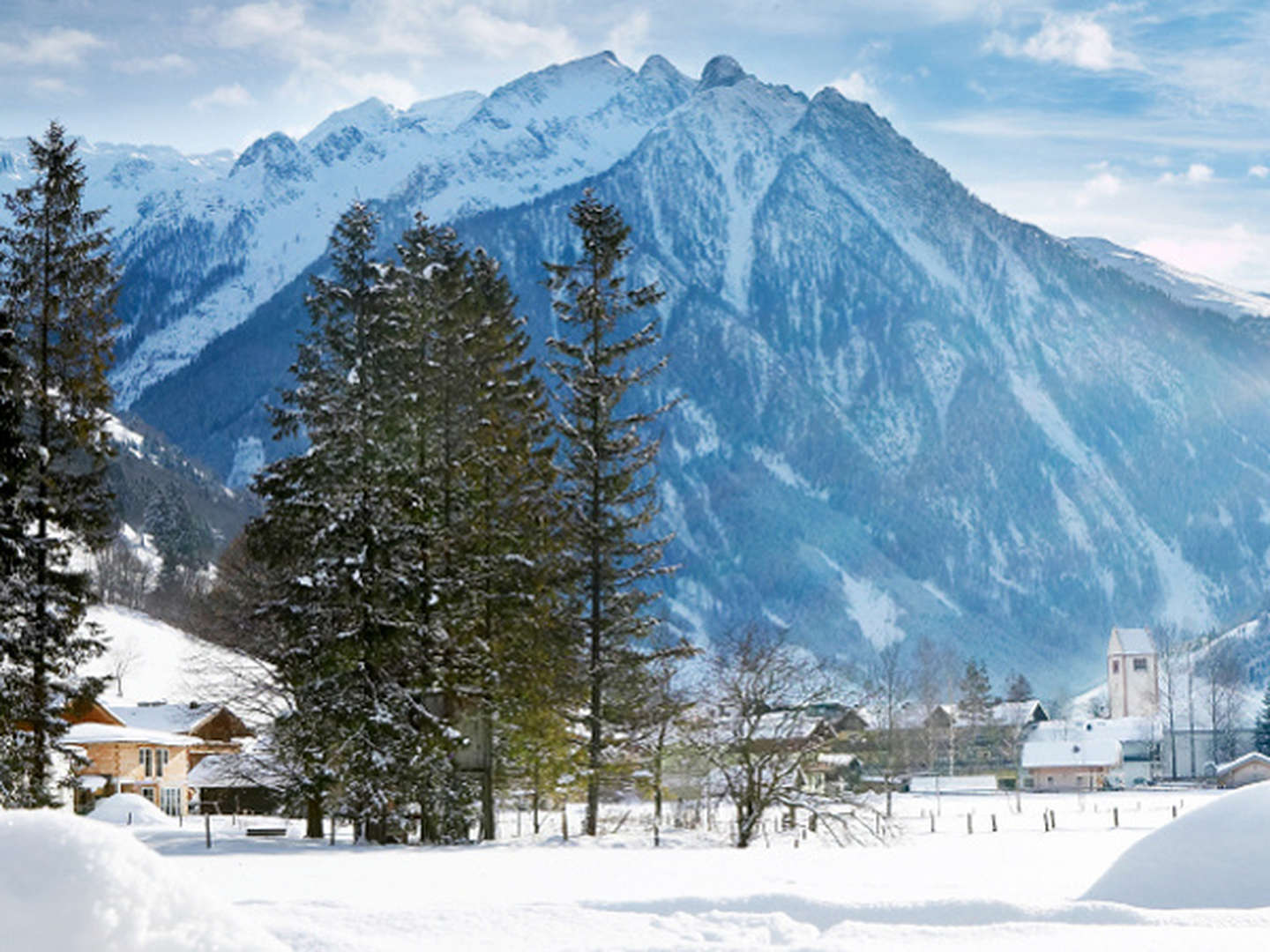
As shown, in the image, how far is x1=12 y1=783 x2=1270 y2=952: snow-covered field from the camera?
19312 millimetres

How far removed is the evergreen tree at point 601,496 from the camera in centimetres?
4534

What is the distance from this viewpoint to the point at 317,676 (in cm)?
4078

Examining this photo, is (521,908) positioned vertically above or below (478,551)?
below

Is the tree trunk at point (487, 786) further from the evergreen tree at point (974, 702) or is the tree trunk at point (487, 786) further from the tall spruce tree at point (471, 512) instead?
the evergreen tree at point (974, 702)

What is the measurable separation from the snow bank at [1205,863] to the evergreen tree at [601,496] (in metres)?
23.7

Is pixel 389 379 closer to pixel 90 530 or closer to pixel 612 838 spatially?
pixel 90 530

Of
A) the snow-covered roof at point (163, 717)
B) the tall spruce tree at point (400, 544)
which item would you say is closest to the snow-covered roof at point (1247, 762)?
the snow-covered roof at point (163, 717)

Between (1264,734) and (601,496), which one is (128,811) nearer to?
(601,496)

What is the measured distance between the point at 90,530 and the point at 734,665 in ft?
76.6

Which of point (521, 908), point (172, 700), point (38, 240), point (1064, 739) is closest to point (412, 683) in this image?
point (38, 240)

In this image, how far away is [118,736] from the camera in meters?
83.9

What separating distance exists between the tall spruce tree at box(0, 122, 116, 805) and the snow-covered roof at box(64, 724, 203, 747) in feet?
158

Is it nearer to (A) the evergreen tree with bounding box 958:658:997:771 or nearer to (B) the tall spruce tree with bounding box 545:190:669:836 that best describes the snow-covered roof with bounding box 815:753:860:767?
(A) the evergreen tree with bounding box 958:658:997:771

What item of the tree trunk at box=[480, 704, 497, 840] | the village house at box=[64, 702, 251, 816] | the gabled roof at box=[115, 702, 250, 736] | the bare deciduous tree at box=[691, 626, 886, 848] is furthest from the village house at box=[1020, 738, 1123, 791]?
the tree trunk at box=[480, 704, 497, 840]
